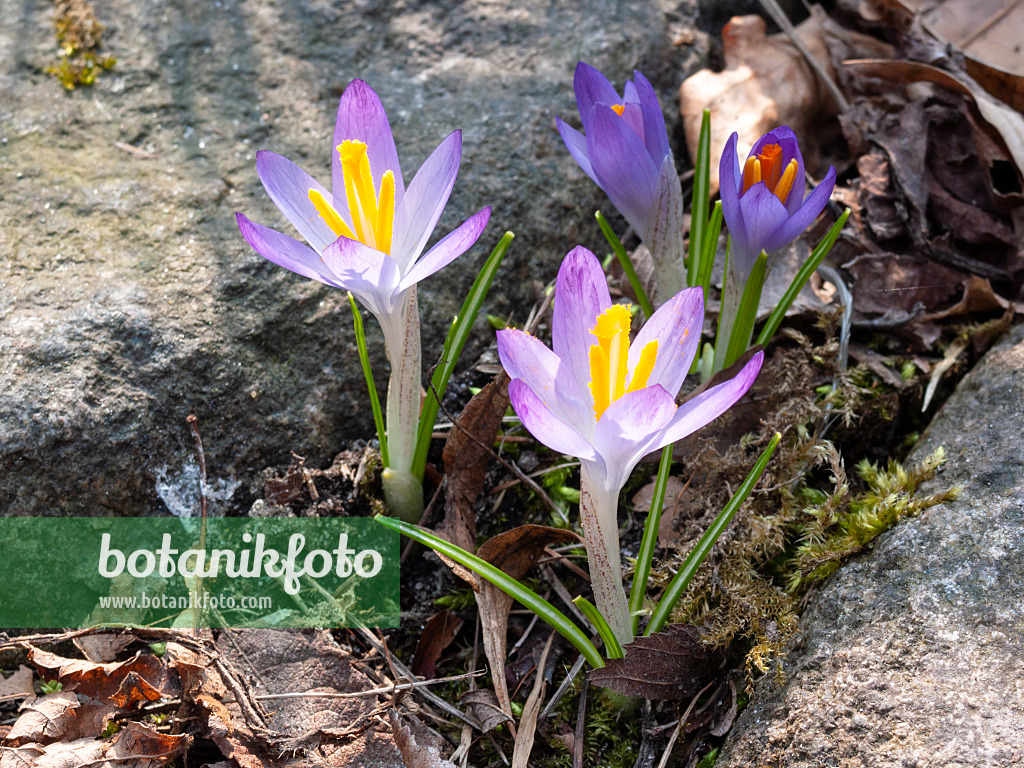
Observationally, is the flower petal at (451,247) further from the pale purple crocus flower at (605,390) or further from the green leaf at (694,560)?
the green leaf at (694,560)

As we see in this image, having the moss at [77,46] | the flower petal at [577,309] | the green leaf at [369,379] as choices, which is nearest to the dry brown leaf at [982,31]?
the flower petal at [577,309]

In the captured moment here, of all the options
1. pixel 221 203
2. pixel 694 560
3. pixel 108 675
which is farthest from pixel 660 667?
pixel 221 203

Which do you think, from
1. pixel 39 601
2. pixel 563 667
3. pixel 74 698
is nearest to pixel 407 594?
pixel 563 667

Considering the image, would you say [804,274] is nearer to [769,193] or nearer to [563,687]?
[769,193]

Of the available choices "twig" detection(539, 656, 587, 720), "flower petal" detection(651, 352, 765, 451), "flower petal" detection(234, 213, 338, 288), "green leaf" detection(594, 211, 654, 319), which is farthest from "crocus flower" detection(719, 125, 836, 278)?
"twig" detection(539, 656, 587, 720)

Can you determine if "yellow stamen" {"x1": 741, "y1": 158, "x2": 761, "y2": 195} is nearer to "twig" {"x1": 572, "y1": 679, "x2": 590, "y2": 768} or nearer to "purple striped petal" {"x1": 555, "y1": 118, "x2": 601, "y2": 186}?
"purple striped petal" {"x1": 555, "y1": 118, "x2": 601, "y2": 186}

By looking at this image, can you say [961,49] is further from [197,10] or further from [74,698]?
[74,698]
